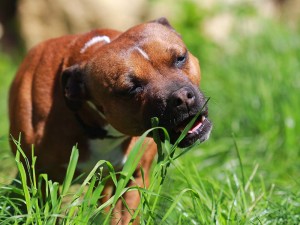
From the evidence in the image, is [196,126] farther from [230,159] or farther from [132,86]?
[230,159]

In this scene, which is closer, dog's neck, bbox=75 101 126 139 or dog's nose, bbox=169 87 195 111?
dog's nose, bbox=169 87 195 111

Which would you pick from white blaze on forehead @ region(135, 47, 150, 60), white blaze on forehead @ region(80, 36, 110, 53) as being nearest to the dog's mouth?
white blaze on forehead @ region(135, 47, 150, 60)

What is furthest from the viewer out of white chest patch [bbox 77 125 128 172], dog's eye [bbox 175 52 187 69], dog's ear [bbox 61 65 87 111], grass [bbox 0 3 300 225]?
white chest patch [bbox 77 125 128 172]

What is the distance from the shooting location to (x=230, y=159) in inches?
230

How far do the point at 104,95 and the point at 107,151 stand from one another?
44 cm

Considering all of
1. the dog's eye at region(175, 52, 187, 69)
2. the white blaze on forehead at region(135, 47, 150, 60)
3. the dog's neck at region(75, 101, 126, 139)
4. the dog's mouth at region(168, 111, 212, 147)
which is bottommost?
the dog's neck at region(75, 101, 126, 139)

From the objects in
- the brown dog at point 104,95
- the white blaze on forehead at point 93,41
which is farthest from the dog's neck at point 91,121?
the white blaze on forehead at point 93,41

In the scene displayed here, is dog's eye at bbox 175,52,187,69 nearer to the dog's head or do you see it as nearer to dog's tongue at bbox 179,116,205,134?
Answer: the dog's head

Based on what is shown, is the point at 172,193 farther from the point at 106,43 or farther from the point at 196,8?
the point at 196,8

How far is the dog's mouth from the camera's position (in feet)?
12.4

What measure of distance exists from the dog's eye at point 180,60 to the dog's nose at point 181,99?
285 millimetres

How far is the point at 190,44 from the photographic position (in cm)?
836

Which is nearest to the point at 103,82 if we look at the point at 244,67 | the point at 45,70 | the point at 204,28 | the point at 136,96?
the point at 136,96

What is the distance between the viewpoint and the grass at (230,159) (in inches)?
134
